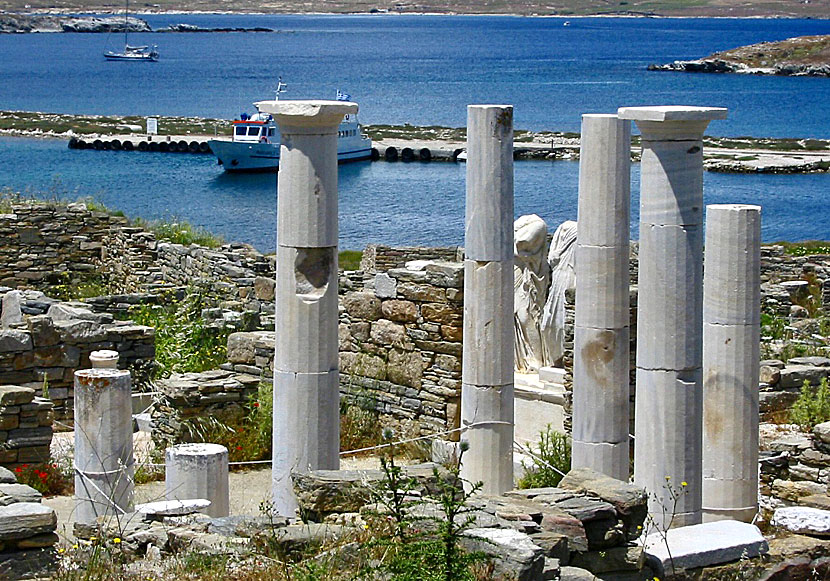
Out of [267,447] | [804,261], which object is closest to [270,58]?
[804,261]

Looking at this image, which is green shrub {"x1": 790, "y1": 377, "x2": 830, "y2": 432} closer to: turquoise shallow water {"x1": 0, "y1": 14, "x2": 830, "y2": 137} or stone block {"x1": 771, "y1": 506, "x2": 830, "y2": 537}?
stone block {"x1": 771, "y1": 506, "x2": 830, "y2": 537}

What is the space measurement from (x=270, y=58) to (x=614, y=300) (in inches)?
6769

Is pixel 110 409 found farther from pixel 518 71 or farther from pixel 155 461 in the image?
pixel 518 71

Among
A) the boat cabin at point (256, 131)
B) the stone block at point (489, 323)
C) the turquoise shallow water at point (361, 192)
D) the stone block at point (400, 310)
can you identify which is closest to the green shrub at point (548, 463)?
the stone block at point (489, 323)

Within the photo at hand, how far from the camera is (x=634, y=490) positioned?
9.95 m

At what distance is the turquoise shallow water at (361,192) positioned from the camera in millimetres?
49625

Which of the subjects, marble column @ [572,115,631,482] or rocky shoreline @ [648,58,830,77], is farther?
rocky shoreline @ [648,58,830,77]

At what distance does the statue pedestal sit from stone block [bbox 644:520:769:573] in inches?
197

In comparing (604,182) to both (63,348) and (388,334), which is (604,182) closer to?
(388,334)

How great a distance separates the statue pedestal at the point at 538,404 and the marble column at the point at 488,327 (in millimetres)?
2811

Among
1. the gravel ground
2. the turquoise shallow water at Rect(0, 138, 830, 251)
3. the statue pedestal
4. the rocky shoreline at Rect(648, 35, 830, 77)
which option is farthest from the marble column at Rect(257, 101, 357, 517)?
the rocky shoreline at Rect(648, 35, 830, 77)

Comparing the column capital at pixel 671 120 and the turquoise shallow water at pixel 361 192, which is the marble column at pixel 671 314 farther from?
the turquoise shallow water at pixel 361 192

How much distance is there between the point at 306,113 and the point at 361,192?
2026 inches

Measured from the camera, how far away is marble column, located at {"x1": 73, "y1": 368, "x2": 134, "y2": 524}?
1166 centimetres
